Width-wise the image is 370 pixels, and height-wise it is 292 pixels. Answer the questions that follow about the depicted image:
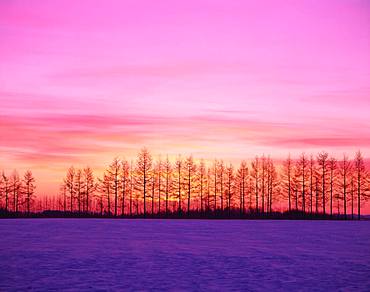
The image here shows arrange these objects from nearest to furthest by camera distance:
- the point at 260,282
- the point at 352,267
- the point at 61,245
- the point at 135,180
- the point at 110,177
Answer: the point at 260,282 < the point at 352,267 < the point at 61,245 < the point at 135,180 < the point at 110,177

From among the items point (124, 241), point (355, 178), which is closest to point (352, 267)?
point (124, 241)

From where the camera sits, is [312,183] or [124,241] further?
[312,183]

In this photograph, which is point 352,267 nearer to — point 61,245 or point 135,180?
point 61,245

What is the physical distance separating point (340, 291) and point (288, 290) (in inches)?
45.8

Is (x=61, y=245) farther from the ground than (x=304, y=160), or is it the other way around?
(x=304, y=160)

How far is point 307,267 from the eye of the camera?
15062mm

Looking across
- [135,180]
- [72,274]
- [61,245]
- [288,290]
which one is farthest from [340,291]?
[135,180]

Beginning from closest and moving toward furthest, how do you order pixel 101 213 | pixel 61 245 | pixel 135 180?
pixel 61 245 < pixel 101 213 < pixel 135 180

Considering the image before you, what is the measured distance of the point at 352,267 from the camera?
15.0m

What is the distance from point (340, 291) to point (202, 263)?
209 inches

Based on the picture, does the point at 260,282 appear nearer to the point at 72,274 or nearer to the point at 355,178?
the point at 72,274

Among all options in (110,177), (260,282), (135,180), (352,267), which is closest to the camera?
(260,282)

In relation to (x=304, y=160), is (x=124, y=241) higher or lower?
lower

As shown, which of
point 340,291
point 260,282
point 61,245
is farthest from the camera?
point 61,245
